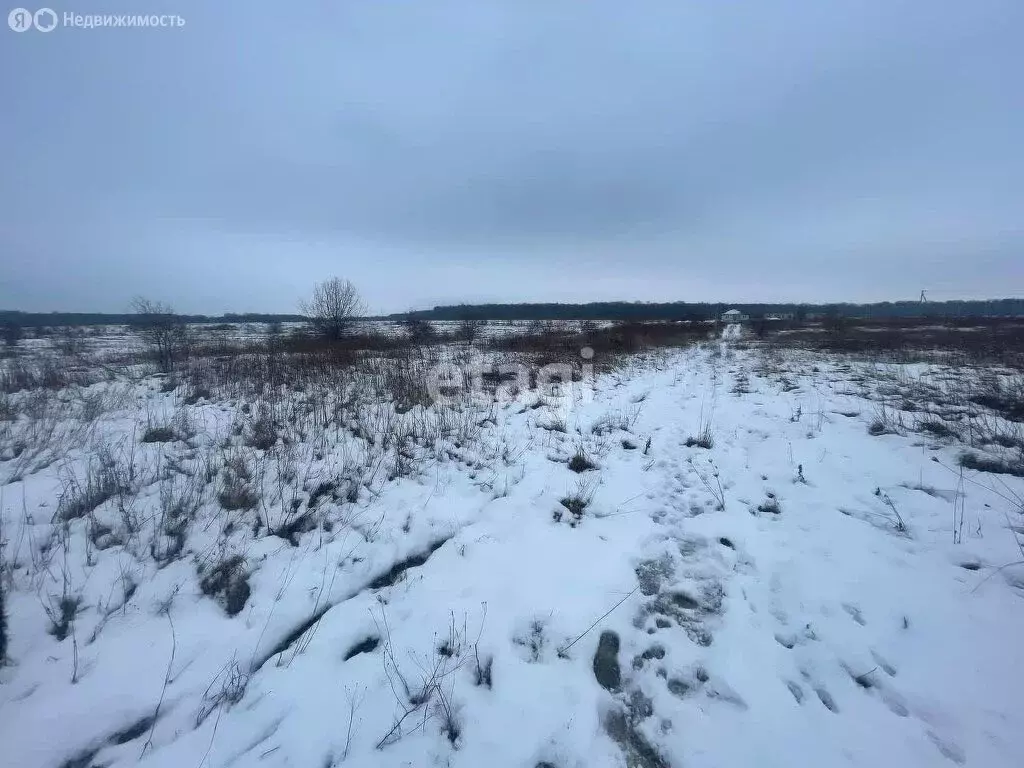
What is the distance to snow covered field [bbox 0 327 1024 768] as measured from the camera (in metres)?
1.87

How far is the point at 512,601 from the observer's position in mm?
2713

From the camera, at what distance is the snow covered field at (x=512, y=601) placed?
1.87 metres

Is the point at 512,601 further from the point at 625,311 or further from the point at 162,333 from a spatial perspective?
the point at 625,311

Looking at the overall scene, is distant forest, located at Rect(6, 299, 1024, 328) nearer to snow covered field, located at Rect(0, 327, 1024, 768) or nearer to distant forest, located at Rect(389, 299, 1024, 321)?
distant forest, located at Rect(389, 299, 1024, 321)

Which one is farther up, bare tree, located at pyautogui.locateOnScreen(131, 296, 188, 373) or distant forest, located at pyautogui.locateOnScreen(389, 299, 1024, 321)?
distant forest, located at pyautogui.locateOnScreen(389, 299, 1024, 321)

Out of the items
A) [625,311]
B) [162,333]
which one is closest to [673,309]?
[625,311]

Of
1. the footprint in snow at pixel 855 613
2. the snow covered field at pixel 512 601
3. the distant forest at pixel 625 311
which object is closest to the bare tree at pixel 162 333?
the snow covered field at pixel 512 601

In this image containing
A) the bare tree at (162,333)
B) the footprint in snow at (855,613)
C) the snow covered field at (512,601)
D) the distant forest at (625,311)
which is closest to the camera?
the snow covered field at (512,601)

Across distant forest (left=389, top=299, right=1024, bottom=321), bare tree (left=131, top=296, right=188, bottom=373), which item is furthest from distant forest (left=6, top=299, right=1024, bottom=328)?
bare tree (left=131, top=296, right=188, bottom=373)

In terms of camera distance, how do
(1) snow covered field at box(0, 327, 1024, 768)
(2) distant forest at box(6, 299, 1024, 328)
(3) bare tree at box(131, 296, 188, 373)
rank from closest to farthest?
1. (1) snow covered field at box(0, 327, 1024, 768)
2. (3) bare tree at box(131, 296, 188, 373)
3. (2) distant forest at box(6, 299, 1024, 328)

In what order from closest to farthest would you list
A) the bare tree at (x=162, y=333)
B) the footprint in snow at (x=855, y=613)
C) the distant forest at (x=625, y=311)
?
the footprint in snow at (x=855, y=613) → the bare tree at (x=162, y=333) → the distant forest at (x=625, y=311)

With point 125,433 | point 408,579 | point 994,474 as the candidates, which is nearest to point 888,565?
point 994,474

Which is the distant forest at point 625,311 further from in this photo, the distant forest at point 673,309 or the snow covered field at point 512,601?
the snow covered field at point 512,601

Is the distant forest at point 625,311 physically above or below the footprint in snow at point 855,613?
above
